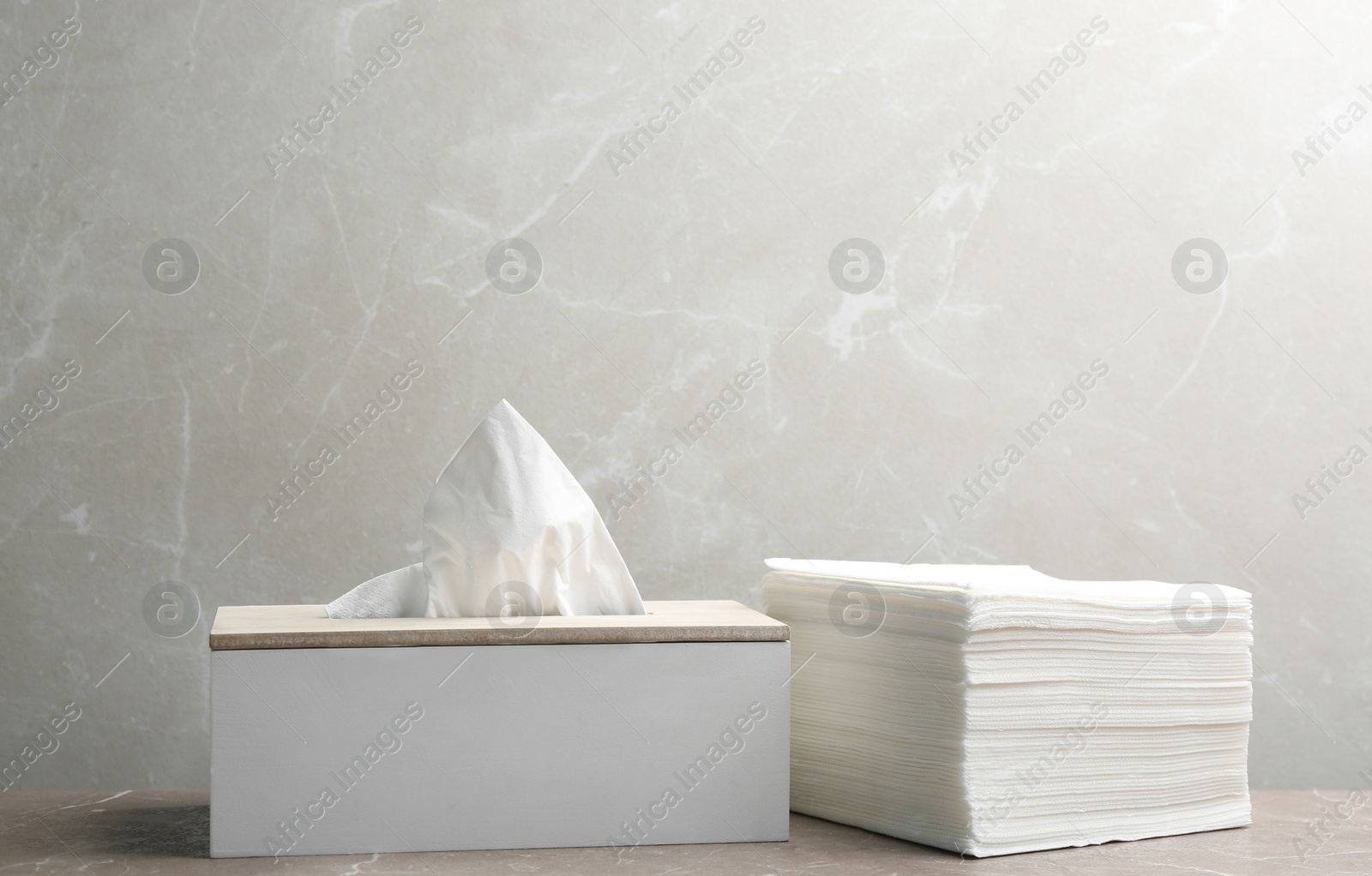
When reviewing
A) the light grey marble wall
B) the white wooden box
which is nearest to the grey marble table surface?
the white wooden box

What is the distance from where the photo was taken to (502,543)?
1.51 meters

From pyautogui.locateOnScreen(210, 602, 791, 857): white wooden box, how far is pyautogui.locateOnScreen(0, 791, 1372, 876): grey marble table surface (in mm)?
34

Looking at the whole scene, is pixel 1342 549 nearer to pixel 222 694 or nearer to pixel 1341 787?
pixel 1341 787

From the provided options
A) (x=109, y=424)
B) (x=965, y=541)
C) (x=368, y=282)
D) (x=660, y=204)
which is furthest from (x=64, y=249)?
(x=965, y=541)

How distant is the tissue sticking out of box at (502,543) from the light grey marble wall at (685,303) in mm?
574

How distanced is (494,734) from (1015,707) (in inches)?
25.5

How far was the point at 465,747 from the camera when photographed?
4.70ft

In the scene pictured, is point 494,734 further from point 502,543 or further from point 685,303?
point 685,303

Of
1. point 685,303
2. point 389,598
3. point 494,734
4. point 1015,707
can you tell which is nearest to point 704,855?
point 494,734

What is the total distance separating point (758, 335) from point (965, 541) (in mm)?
561

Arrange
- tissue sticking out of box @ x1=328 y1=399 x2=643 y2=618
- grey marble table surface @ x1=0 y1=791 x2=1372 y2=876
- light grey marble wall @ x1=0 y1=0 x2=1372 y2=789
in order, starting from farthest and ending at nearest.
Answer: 1. light grey marble wall @ x1=0 y1=0 x2=1372 y2=789
2. tissue sticking out of box @ x1=328 y1=399 x2=643 y2=618
3. grey marble table surface @ x1=0 y1=791 x2=1372 y2=876

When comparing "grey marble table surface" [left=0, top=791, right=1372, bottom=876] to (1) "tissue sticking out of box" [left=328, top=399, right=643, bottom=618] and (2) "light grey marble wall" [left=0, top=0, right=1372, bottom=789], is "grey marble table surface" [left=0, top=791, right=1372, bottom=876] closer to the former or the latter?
(1) "tissue sticking out of box" [left=328, top=399, right=643, bottom=618]

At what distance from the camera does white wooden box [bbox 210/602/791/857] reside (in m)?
1.40

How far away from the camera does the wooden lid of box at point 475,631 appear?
4.61 ft
